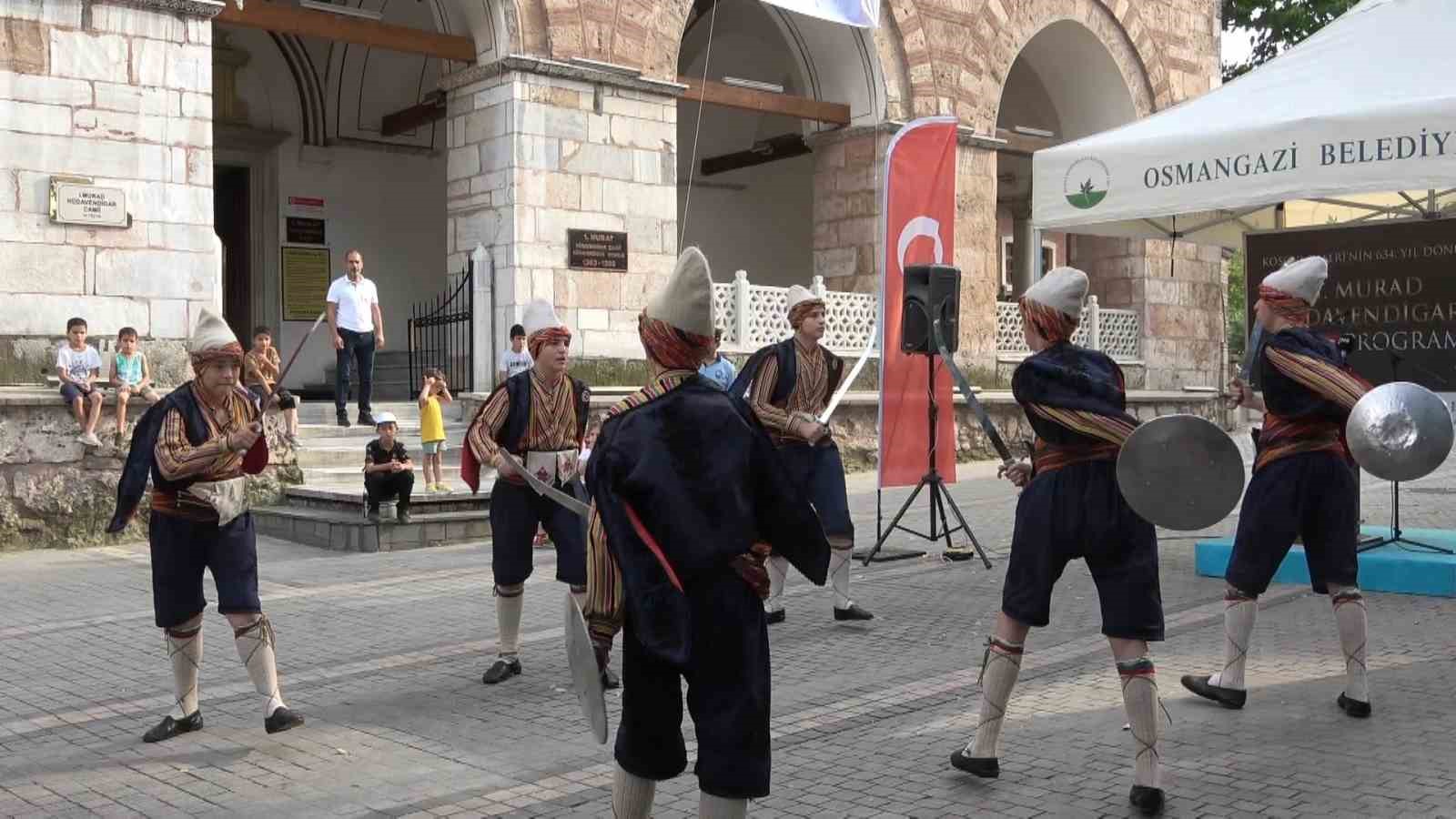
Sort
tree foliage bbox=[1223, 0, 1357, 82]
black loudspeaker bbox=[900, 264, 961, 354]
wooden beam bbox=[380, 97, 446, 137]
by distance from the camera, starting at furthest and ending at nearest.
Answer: tree foliage bbox=[1223, 0, 1357, 82], wooden beam bbox=[380, 97, 446, 137], black loudspeaker bbox=[900, 264, 961, 354]

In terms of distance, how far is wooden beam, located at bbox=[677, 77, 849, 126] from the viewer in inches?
663

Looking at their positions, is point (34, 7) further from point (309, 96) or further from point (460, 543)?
point (309, 96)

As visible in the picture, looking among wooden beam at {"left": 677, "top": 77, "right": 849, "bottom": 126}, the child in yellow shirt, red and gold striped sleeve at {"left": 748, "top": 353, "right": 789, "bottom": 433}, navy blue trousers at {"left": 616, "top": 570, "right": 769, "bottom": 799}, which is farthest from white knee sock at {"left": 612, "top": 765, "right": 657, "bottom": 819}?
wooden beam at {"left": 677, "top": 77, "right": 849, "bottom": 126}

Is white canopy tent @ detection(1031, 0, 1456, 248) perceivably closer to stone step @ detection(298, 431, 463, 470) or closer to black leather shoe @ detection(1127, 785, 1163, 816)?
black leather shoe @ detection(1127, 785, 1163, 816)

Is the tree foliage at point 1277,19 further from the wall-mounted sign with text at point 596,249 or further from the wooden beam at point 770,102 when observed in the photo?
the wall-mounted sign with text at point 596,249

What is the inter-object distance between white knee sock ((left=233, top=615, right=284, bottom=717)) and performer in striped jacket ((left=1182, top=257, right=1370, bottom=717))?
3.86m

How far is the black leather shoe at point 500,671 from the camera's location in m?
6.54

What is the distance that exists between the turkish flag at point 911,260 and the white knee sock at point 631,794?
252 inches

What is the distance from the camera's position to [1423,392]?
5.25m

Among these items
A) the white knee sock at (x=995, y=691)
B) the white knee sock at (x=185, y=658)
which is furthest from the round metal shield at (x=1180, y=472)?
the white knee sock at (x=185, y=658)

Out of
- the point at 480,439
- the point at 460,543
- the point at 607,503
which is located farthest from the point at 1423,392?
the point at 460,543

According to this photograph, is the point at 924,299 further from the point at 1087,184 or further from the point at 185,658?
the point at 185,658

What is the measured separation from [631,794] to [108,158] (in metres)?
9.81

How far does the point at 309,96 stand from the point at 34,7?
7.20 meters
